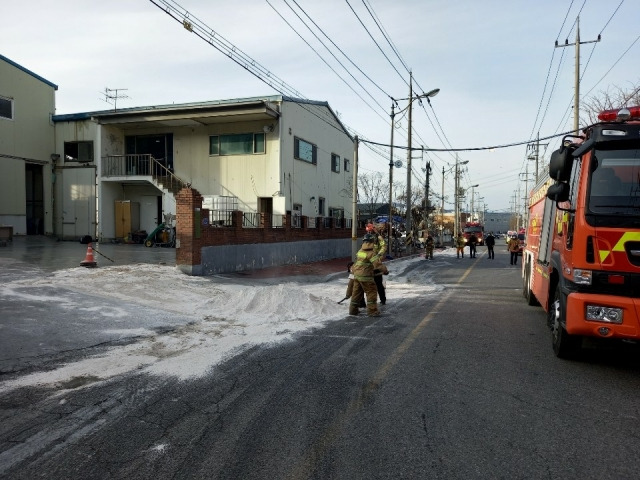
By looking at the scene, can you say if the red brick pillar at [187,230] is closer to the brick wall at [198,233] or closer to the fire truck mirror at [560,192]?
the brick wall at [198,233]

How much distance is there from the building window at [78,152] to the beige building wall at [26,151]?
0.76 metres

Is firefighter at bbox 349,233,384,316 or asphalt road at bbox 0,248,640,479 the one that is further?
firefighter at bbox 349,233,384,316

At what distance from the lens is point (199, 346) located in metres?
7.05

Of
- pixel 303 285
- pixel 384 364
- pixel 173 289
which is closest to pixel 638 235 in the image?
pixel 384 364

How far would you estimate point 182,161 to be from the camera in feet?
80.5

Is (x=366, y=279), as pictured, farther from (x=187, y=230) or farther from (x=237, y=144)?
(x=237, y=144)

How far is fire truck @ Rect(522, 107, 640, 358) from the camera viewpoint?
5125 millimetres

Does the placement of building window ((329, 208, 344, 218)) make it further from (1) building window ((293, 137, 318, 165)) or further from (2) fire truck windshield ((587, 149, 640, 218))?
(2) fire truck windshield ((587, 149, 640, 218))

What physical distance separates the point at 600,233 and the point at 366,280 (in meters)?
4.75

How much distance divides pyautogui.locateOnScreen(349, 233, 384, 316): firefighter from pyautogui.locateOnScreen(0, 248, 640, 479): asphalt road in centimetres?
258

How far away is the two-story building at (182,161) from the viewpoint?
74.4 feet

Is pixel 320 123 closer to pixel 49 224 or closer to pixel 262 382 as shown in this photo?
pixel 49 224

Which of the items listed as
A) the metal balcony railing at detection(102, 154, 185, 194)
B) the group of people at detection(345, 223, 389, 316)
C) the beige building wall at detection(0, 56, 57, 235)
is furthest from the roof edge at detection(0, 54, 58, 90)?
the group of people at detection(345, 223, 389, 316)

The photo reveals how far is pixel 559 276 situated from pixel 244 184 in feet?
61.6
